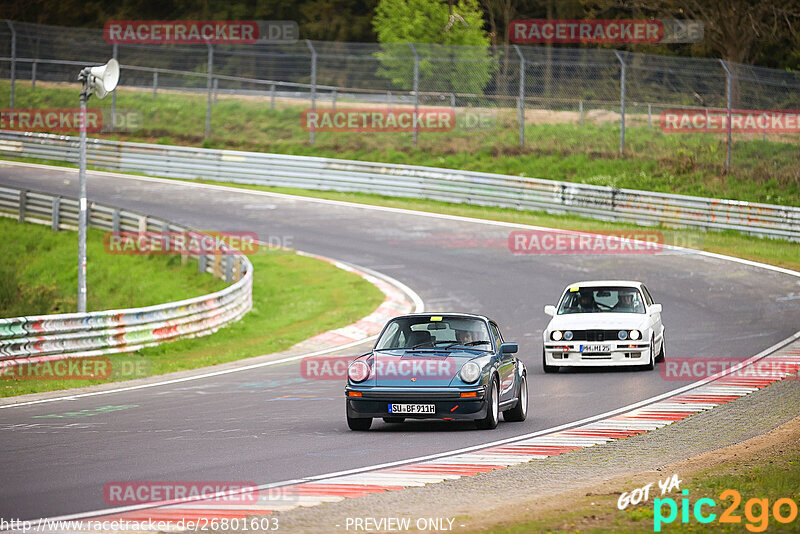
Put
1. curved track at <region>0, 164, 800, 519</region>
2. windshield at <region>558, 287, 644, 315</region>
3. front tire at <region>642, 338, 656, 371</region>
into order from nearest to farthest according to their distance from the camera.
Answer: curved track at <region>0, 164, 800, 519</region>
front tire at <region>642, 338, 656, 371</region>
windshield at <region>558, 287, 644, 315</region>

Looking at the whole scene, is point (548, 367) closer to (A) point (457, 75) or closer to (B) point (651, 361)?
(B) point (651, 361)

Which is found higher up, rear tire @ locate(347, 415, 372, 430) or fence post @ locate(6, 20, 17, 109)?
fence post @ locate(6, 20, 17, 109)

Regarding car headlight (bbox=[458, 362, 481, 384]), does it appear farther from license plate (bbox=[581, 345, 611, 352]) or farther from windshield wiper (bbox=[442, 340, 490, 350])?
license plate (bbox=[581, 345, 611, 352])

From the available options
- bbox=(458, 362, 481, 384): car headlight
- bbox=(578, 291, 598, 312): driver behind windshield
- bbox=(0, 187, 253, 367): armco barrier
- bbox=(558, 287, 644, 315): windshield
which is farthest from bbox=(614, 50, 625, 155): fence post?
bbox=(458, 362, 481, 384): car headlight

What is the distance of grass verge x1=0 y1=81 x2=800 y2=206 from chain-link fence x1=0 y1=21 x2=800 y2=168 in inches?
22.0

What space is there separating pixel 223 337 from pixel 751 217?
53.9 feet

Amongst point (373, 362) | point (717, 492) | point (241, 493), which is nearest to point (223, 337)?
point (373, 362)

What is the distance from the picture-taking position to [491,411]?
39.8ft

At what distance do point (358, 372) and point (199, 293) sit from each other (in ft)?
50.7

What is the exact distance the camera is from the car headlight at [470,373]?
38.5ft

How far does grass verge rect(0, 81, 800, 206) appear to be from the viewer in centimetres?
3541

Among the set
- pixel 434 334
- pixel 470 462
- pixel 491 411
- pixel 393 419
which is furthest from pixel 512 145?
pixel 470 462

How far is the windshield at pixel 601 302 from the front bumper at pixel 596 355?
3.33 feet

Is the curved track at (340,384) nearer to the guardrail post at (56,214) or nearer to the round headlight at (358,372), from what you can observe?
the round headlight at (358,372)
